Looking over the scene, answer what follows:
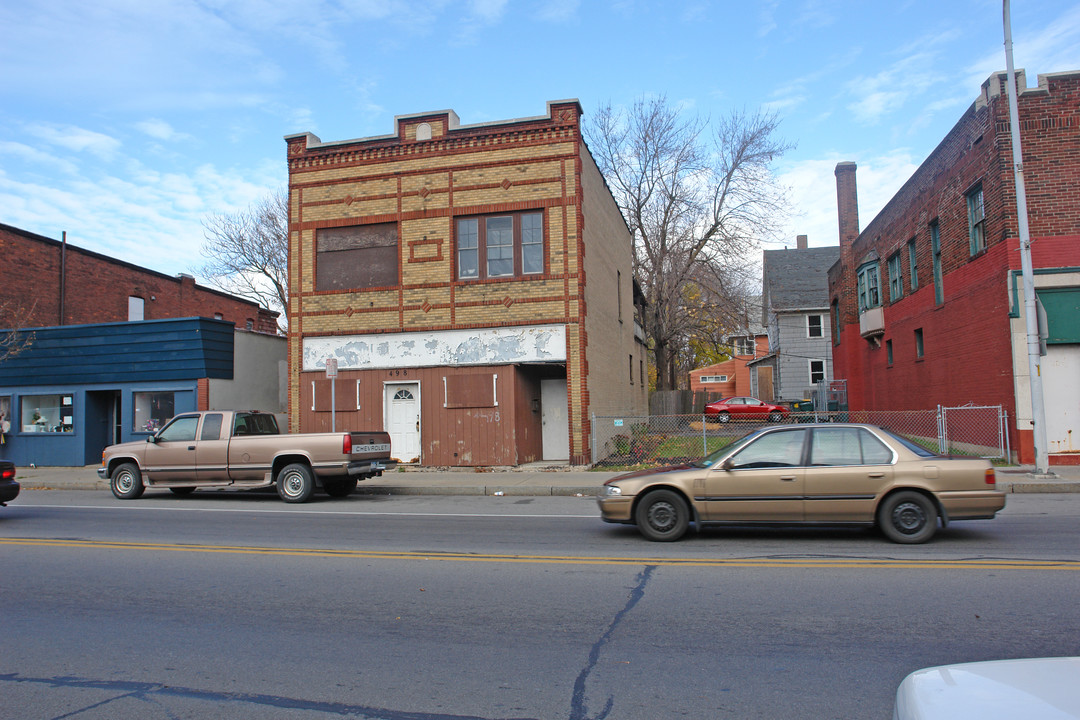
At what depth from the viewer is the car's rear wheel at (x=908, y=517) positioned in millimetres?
8164

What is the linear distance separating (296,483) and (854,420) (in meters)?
14.2

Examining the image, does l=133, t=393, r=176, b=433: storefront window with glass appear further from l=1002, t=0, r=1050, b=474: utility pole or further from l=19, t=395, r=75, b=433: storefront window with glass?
l=1002, t=0, r=1050, b=474: utility pole

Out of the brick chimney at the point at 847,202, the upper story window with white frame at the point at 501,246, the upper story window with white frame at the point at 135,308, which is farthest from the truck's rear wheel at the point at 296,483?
the brick chimney at the point at 847,202

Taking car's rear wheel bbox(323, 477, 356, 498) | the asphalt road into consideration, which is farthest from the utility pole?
car's rear wheel bbox(323, 477, 356, 498)

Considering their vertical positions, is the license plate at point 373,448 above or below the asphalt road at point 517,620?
above

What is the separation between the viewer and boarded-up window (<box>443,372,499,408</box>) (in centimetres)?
1784

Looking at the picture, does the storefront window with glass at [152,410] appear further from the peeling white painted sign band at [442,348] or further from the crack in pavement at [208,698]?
the crack in pavement at [208,698]

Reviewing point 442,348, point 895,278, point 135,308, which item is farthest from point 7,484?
point 895,278

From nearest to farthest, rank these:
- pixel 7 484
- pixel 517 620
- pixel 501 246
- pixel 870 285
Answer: pixel 517 620, pixel 7 484, pixel 501 246, pixel 870 285

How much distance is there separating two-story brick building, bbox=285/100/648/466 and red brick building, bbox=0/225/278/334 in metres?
11.8

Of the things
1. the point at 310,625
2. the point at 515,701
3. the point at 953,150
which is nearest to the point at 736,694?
the point at 515,701

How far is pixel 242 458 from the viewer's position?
555 inches

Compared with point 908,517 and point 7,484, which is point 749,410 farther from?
point 7,484

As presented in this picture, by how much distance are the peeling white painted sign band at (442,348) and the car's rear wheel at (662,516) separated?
9169mm
